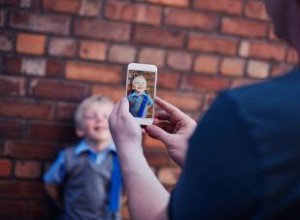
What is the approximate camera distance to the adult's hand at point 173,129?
1366 millimetres

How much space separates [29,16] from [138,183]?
153 centimetres

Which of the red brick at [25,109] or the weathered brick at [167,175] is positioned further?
the weathered brick at [167,175]

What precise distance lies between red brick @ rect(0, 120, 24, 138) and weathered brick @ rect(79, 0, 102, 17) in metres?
0.61

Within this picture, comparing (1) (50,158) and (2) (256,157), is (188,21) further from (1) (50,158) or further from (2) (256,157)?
(2) (256,157)

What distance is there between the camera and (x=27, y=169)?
2.55m

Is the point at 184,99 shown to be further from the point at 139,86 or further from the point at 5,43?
the point at 139,86

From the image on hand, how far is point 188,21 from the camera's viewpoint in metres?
2.64

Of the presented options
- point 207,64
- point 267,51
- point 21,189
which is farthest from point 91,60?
point 267,51

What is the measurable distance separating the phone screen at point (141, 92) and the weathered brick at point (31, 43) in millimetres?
1047

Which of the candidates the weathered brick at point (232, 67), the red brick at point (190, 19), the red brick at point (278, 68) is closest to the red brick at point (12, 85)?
the red brick at point (190, 19)

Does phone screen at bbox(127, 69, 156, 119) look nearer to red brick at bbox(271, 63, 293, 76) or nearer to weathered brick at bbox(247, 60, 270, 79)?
weathered brick at bbox(247, 60, 270, 79)

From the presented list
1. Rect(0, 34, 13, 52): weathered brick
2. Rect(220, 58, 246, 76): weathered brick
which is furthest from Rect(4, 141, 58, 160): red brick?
Rect(220, 58, 246, 76): weathered brick

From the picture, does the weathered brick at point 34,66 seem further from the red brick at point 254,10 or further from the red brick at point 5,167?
the red brick at point 254,10

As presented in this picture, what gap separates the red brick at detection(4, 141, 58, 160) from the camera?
98.6 inches
